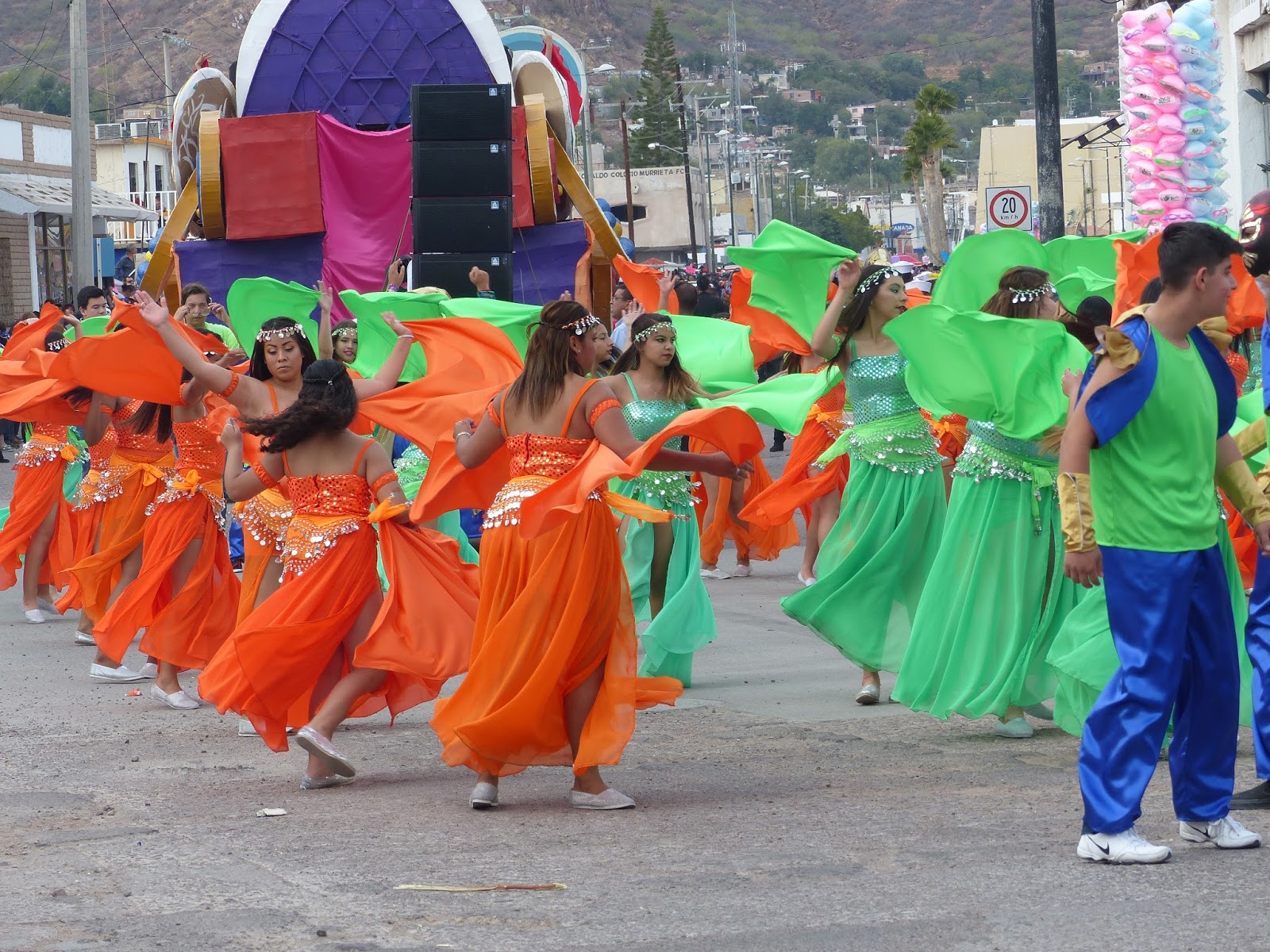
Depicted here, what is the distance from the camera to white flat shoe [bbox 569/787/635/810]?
620cm

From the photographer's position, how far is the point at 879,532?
8219mm

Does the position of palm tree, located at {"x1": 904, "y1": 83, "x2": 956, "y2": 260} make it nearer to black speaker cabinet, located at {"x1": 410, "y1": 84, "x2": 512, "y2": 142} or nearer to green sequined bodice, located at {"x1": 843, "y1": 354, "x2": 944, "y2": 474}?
black speaker cabinet, located at {"x1": 410, "y1": 84, "x2": 512, "y2": 142}

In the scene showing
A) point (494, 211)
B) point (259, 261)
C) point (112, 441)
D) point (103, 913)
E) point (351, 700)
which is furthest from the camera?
point (259, 261)

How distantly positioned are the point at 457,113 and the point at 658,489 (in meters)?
8.18

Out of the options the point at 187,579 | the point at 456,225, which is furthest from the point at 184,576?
the point at 456,225

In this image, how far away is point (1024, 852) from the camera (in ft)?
17.4

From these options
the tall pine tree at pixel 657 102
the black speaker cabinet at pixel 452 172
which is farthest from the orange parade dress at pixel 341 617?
the tall pine tree at pixel 657 102


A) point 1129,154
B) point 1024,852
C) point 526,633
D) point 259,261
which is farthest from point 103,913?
point 259,261

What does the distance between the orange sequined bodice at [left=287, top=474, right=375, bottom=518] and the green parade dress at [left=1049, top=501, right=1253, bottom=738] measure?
2.68 metres

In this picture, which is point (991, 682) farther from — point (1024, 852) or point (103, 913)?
point (103, 913)

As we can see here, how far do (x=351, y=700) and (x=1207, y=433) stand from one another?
329 cm

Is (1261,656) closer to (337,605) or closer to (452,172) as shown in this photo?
(337,605)

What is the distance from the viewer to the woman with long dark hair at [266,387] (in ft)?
25.3

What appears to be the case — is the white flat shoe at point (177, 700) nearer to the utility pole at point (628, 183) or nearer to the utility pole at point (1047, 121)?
the utility pole at point (1047, 121)
